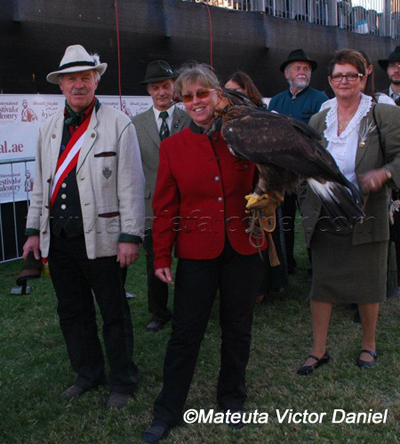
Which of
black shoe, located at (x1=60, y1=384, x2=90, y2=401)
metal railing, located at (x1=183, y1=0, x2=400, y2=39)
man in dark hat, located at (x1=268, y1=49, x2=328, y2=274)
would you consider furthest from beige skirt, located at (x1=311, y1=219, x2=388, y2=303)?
metal railing, located at (x1=183, y1=0, x2=400, y2=39)

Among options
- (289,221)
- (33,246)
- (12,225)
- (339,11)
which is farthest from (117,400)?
(339,11)

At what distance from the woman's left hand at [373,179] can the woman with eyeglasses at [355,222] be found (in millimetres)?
27

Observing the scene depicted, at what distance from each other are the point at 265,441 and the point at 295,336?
160 centimetres

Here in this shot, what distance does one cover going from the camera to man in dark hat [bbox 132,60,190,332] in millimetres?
Answer: 4613

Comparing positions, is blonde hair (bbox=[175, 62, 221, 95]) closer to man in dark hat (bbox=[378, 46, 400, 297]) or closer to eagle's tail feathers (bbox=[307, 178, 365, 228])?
eagle's tail feathers (bbox=[307, 178, 365, 228])

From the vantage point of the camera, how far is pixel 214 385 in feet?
12.2

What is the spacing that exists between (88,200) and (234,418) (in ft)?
5.09

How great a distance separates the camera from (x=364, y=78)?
3.65 metres

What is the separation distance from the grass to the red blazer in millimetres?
1018

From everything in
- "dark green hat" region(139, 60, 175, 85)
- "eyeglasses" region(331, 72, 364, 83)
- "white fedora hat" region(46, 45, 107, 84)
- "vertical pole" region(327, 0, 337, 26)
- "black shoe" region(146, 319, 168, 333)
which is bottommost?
"black shoe" region(146, 319, 168, 333)

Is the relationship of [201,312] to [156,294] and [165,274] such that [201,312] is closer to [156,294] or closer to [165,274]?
[165,274]

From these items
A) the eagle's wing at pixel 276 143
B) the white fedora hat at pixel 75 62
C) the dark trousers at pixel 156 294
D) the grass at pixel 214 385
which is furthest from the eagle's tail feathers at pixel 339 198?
the dark trousers at pixel 156 294

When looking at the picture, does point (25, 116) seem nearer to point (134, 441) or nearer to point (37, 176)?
point (37, 176)

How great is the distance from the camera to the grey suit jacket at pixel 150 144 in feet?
15.1
